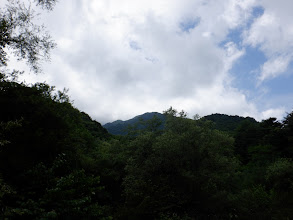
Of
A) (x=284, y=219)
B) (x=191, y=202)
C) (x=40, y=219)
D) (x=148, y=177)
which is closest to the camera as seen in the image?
(x=40, y=219)

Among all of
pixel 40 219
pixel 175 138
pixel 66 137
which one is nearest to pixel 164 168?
pixel 175 138

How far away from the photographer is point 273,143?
103ft

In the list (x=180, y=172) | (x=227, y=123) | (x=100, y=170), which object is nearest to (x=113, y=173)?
(x=100, y=170)

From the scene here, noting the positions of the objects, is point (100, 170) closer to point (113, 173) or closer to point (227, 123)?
point (113, 173)

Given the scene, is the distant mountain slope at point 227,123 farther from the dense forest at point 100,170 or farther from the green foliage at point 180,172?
the green foliage at point 180,172

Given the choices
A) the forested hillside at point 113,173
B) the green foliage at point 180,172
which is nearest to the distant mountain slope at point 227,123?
the forested hillside at point 113,173

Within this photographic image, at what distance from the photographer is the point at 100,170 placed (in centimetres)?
1552

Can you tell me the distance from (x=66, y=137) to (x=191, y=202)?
8.55 meters

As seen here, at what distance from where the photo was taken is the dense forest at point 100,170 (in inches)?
222

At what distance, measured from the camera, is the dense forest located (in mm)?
5629

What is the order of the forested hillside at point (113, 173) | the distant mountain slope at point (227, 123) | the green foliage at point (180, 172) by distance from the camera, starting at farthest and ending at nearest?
the distant mountain slope at point (227, 123) < the green foliage at point (180, 172) < the forested hillside at point (113, 173)

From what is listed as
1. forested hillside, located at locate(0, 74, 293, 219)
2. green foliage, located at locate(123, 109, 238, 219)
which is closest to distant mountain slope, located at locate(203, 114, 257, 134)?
forested hillside, located at locate(0, 74, 293, 219)

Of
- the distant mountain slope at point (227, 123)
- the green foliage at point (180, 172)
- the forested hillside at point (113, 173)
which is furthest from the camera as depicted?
the distant mountain slope at point (227, 123)

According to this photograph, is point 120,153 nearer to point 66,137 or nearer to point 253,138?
point 66,137
